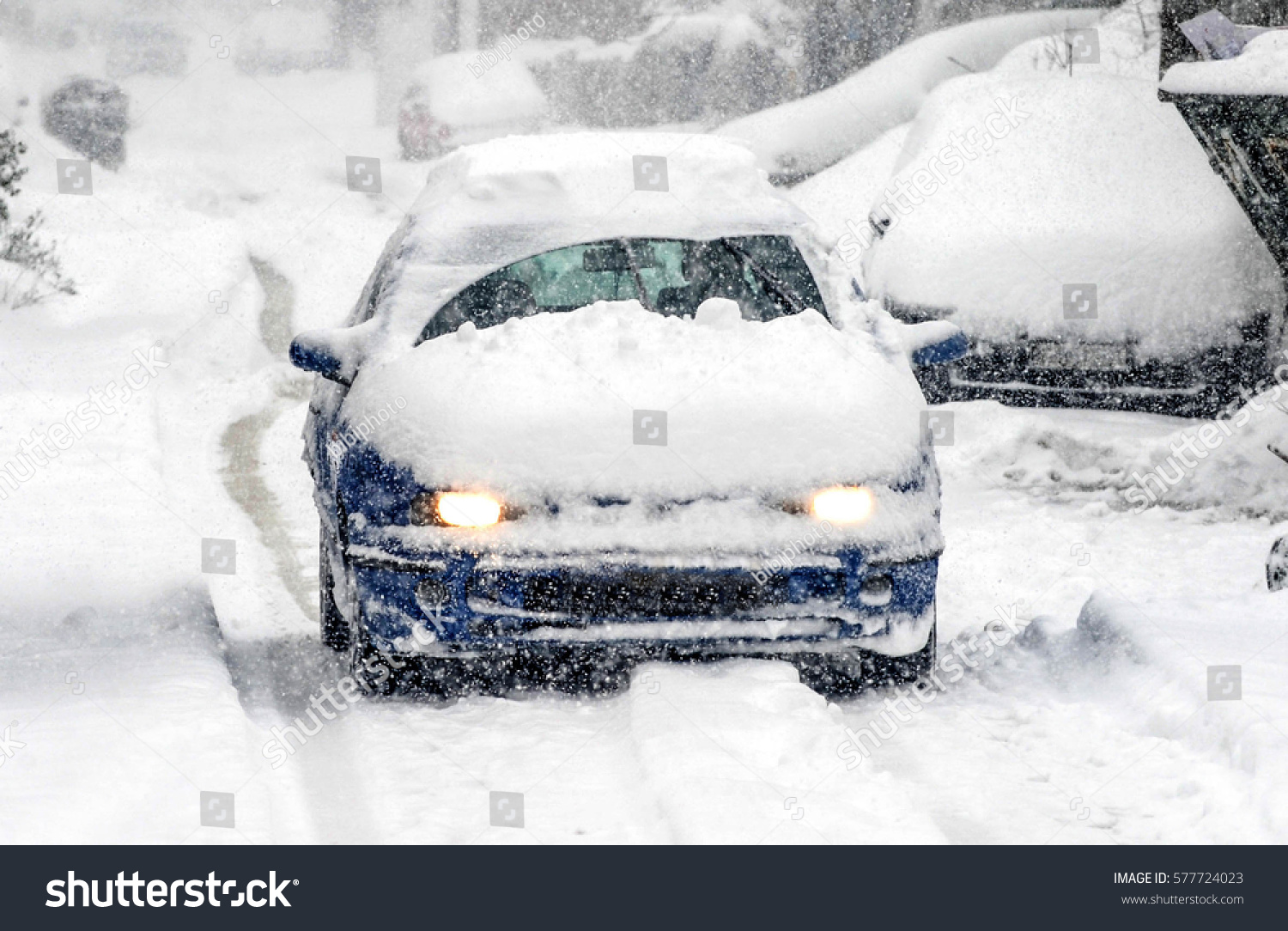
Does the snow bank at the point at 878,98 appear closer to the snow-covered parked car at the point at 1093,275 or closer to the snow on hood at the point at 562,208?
the snow-covered parked car at the point at 1093,275

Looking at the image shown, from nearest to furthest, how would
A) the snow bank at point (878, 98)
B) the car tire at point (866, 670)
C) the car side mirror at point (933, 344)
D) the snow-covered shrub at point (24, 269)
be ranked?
1. the car tire at point (866, 670)
2. the car side mirror at point (933, 344)
3. the snow-covered shrub at point (24, 269)
4. the snow bank at point (878, 98)

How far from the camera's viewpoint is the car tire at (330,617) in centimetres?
543

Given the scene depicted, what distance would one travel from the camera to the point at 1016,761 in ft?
14.5

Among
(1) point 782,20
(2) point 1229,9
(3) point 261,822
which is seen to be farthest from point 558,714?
(1) point 782,20

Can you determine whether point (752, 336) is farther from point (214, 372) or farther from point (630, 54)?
point (630, 54)

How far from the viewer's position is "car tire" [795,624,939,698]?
4.89 metres

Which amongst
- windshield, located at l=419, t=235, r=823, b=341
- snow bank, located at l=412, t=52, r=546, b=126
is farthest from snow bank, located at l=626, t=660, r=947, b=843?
snow bank, located at l=412, t=52, r=546, b=126

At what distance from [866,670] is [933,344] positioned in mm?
1041

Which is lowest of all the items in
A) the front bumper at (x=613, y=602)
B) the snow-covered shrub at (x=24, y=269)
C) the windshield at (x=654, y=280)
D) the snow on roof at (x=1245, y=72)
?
the snow-covered shrub at (x=24, y=269)

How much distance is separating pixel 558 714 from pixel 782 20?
21376 millimetres

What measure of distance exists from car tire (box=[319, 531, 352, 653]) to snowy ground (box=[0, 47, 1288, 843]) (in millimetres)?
64

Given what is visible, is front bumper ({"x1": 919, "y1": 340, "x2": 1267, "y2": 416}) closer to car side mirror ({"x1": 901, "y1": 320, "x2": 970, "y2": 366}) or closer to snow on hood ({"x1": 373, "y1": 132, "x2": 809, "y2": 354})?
snow on hood ({"x1": 373, "y1": 132, "x2": 809, "y2": 354})

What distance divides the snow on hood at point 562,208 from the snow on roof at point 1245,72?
10.4 ft

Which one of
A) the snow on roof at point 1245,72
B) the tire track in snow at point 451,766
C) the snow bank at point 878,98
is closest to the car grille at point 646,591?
the tire track in snow at point 451,766
